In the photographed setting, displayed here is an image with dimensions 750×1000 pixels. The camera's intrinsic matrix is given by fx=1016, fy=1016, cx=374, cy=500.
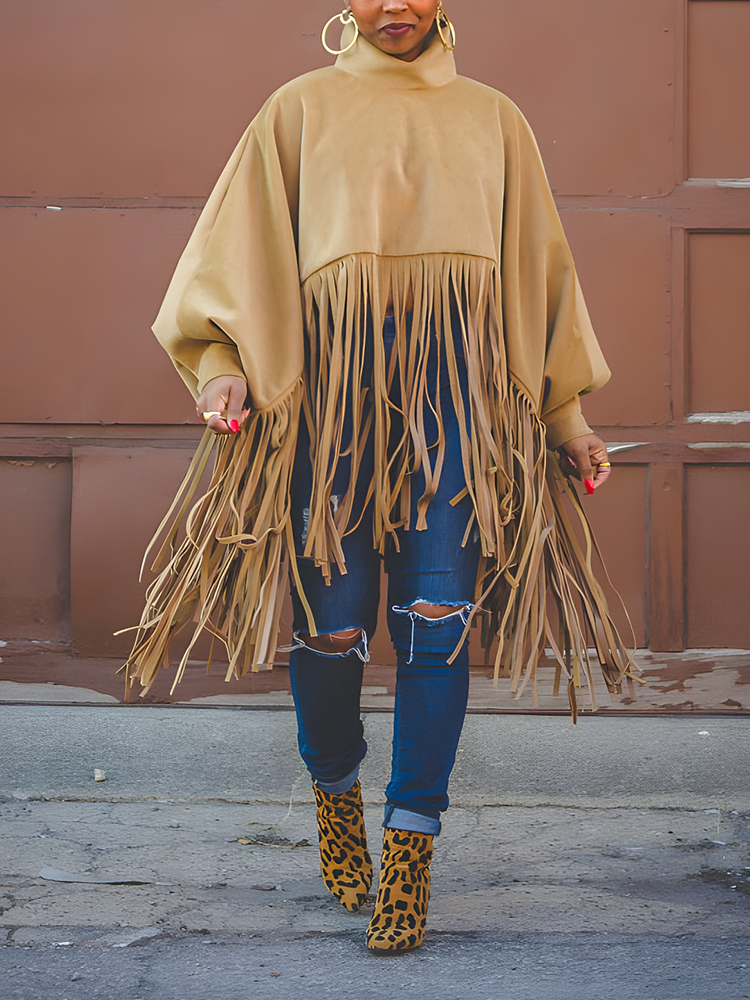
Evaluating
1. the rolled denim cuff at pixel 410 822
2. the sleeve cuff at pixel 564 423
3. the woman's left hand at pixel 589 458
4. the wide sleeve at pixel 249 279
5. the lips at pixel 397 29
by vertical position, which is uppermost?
the lips at pixel 397 29

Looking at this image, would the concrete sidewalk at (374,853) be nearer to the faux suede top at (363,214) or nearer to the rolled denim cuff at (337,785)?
the rolled denim cuff at (337,785)

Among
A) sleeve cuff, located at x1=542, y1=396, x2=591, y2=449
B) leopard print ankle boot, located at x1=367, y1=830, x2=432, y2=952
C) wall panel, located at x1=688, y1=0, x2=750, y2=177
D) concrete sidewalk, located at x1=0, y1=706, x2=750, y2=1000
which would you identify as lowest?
concrete sidewalk, located at x1=0, y1=706, x2=750, y2=1000

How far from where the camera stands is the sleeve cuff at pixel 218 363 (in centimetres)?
167

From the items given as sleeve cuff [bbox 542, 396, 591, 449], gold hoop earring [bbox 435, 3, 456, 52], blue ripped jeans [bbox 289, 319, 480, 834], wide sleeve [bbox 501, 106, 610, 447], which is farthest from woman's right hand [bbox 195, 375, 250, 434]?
gold hoop earring [bbox 435, 3, 456, 52]

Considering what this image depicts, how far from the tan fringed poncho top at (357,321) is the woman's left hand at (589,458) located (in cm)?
8

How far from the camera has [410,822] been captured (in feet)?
5.40

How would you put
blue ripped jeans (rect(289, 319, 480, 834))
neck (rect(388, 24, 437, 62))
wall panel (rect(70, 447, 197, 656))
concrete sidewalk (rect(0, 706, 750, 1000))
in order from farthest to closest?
wall panel (rect(70, 447, 197, 656)), neck (rect(388, 24, 437, 62)), blue ripped jeans (rect(289, 319, 480, 834)), concrete sidewalk (rect(0, 706, 750, 1000))

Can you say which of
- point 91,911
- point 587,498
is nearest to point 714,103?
point 587,498

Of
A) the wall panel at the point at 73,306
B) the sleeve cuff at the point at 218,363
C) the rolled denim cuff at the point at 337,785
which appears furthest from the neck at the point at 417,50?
the rolled denim cuff at the point at 337,785

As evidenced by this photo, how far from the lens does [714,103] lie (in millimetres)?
2764

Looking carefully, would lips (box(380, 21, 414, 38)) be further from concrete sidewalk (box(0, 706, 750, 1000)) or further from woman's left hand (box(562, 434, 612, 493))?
concrete sidewalk (box(0, 706, 750, 1000))

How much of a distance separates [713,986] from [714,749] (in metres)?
1.13

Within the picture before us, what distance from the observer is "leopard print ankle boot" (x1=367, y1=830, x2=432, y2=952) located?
5.31ft

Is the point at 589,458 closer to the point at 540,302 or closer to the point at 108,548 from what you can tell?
the point at 540,302
